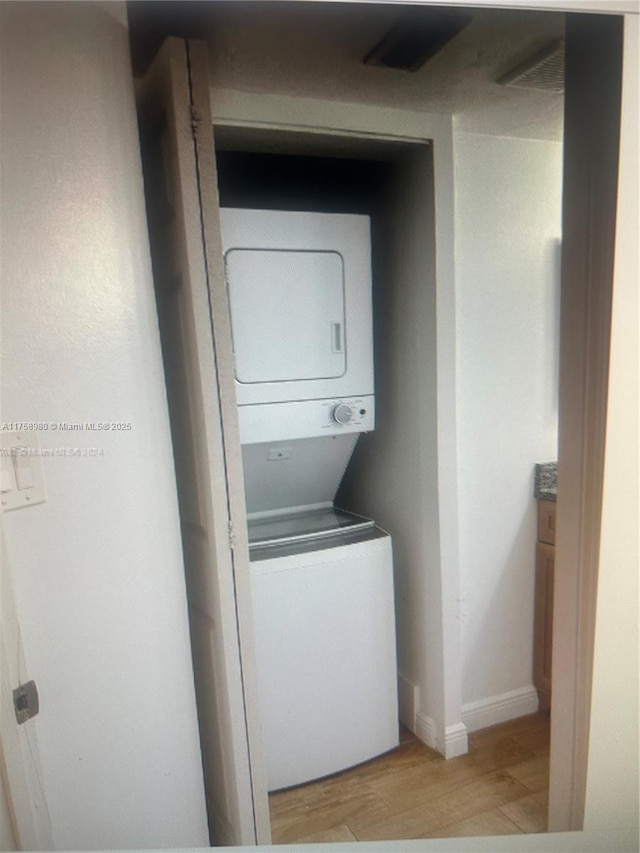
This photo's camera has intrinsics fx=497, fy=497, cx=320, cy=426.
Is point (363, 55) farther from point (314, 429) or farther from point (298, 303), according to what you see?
point (314, 429)

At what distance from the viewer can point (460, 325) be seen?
5.89 ft

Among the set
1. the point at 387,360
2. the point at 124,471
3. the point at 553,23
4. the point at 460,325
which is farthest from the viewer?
the point at 387,360

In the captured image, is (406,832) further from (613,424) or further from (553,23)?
(553,23)

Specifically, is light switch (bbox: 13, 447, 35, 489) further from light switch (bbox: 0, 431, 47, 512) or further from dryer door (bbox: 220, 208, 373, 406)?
dryer door (bbox: 220, 208, 373, 406)

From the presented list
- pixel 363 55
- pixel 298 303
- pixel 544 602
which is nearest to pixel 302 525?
pixel 298 303

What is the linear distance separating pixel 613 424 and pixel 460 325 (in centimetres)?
114

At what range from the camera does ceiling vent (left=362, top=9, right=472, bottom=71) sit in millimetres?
1093

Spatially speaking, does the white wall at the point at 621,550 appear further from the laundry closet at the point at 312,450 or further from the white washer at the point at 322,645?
the white washer at the point at 322,645

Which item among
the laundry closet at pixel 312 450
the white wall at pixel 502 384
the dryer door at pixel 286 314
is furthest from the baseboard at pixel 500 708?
the dryer door at pixel 286 314

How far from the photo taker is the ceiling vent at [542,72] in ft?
4.09

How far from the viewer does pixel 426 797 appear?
66.5 inches

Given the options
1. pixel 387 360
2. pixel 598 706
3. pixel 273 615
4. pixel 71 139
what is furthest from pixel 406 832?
pixel 71 139

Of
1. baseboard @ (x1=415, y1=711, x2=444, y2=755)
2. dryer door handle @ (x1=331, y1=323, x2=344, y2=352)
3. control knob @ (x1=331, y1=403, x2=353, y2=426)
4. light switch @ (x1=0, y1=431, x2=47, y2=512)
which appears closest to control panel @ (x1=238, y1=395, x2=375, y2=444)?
control knob @ (x1=331, y1=403, x2=353, y2=426)

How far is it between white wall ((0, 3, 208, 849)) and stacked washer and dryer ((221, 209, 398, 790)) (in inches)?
21.7
